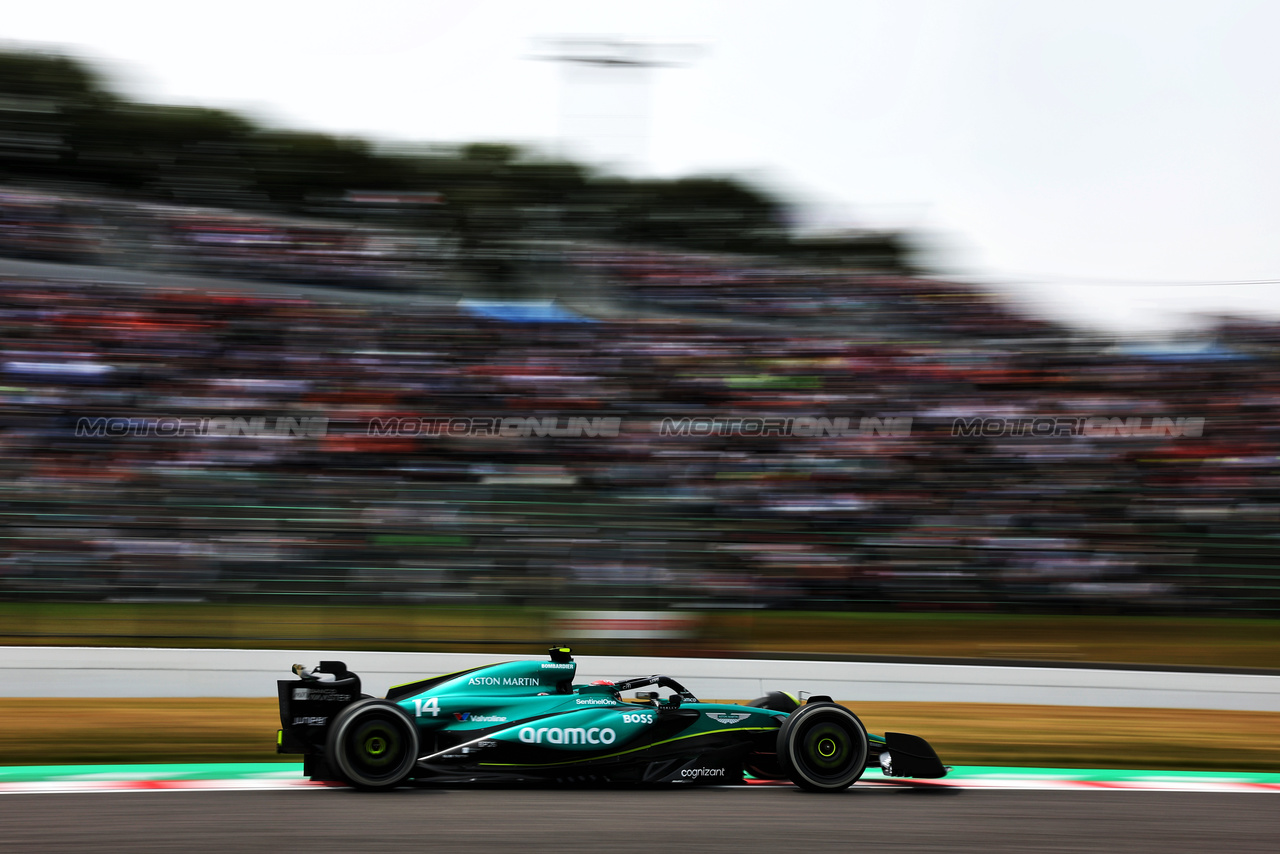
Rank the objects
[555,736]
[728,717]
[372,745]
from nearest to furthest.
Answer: [372,745] → [555,736] → [728,717]

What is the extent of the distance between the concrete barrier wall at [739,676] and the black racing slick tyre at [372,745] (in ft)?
10.6

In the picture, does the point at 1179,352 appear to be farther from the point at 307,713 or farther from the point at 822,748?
the point at 307,713

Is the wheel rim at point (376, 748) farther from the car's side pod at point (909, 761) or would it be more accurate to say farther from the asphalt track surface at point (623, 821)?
the car's side pod at point (909, 761)

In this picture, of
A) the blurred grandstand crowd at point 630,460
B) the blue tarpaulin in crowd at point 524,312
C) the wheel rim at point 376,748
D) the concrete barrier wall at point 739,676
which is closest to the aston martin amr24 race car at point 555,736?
the wheel rim at point 376,748

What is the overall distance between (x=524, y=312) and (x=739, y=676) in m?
5.26

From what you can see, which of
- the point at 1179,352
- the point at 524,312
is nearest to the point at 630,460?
the point at 524,312

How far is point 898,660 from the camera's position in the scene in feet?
28.2

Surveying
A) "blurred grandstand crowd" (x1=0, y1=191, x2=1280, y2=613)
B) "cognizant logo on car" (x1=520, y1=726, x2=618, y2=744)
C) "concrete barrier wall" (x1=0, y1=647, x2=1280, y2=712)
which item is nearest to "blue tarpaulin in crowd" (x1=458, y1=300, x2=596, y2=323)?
"blurred grandstand crowd" (x1=0, y1=191, x2=1280, y2=613)

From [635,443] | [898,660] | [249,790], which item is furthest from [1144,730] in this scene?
[249,790]

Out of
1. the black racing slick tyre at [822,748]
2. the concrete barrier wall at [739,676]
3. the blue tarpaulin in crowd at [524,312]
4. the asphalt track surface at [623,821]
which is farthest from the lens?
the blue tarpaulin in crowd at [524,312]

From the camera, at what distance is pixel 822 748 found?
206 inches

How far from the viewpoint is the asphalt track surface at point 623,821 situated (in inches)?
156

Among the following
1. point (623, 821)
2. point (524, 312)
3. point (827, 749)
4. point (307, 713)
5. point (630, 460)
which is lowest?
point (623, 821)

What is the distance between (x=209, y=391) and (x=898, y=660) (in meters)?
6.34
